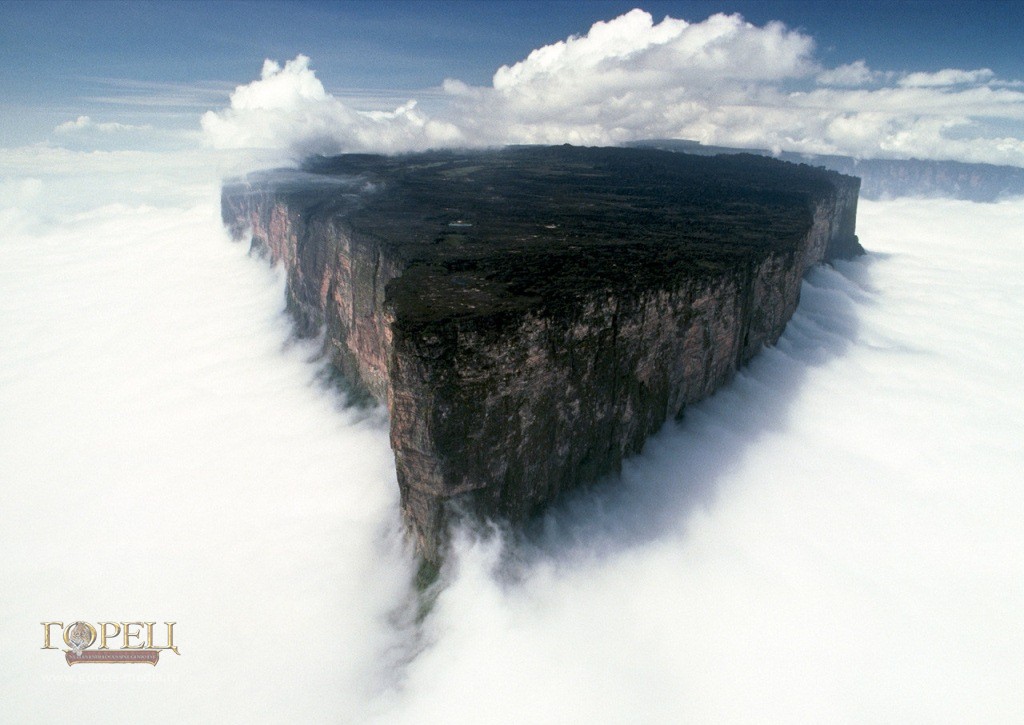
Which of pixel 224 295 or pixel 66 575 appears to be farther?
pixel 224 295

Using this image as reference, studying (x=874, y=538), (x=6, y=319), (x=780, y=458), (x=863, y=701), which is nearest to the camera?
(x=863, y=701)

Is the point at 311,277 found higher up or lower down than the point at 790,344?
higher up

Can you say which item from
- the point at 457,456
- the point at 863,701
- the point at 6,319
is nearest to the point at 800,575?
the point at 863,701

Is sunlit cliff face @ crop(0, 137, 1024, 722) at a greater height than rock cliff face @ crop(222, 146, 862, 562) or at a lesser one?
lesser

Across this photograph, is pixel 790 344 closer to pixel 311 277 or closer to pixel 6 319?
pixel 311 277

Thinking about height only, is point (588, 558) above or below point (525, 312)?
below
